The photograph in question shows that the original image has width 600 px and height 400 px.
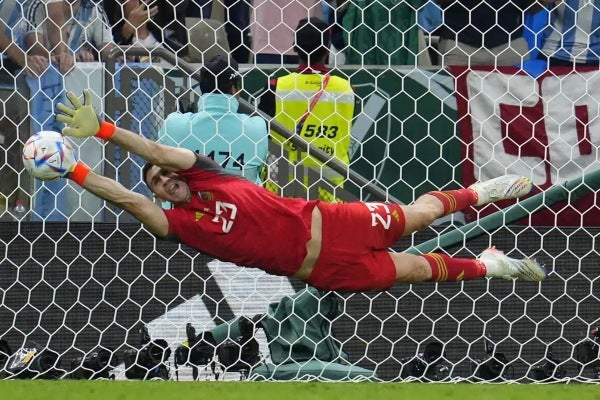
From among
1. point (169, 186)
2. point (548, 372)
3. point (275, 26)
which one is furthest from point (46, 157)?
point (548, 372)

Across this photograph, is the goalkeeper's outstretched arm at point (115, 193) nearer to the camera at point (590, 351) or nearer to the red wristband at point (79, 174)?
the red wristband at point (79, 174)

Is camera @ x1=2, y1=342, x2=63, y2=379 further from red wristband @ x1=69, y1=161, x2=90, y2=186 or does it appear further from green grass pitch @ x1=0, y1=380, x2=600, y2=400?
red wristband @ x1=69, y1=161, x2=90, y2=186

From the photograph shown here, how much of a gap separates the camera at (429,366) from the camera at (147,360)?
1.17 metres

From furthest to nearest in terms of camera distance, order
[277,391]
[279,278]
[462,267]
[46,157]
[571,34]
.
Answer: [571,34], [279,278], [462,267], [46,157], [277,391]

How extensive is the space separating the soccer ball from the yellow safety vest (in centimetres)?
183

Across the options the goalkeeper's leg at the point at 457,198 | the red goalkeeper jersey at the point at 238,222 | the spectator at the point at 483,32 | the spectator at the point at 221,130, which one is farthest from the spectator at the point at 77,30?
the goalkeeper's leg at the point at 457,198

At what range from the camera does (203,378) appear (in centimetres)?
777

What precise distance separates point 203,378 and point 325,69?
5.67 feet

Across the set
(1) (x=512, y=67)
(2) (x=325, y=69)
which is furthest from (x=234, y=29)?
(1) (x=512, y=67)

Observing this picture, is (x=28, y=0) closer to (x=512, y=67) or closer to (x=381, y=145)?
(x=381, y=145)

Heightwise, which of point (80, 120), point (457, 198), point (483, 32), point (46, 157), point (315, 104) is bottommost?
point (315, 104)

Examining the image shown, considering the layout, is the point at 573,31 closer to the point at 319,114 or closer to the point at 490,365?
the point at 319,114

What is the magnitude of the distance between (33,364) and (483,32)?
3.09 m

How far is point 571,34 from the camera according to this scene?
847cm
